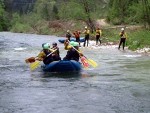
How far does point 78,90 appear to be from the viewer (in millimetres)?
13258

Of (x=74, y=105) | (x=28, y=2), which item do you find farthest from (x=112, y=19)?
(x=28, y=2)

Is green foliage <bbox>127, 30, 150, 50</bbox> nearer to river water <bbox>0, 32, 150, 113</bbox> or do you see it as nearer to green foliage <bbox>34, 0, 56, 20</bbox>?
river water <bbox>0, 32, 150, 113</bbox>

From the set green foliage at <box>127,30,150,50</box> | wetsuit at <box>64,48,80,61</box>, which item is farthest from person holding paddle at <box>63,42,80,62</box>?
green foliage at <box>127,30,150,50</box>

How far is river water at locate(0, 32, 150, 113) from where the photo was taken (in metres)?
10.9

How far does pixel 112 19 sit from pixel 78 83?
4643cm

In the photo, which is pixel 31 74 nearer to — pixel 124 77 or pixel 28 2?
pixel 124 77

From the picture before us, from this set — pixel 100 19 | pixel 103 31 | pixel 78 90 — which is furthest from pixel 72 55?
pixel 100 19

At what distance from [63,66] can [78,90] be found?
3588 millimetres

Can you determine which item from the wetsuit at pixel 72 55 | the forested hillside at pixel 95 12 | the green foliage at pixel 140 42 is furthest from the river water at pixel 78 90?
the forested hillside at pixel 95 12

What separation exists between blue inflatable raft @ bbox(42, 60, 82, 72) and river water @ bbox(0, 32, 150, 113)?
0.32 m

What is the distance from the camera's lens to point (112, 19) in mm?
60281

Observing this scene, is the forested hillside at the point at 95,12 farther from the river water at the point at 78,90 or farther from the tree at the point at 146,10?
the river water at the point at 78,90

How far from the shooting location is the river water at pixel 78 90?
35.7ft

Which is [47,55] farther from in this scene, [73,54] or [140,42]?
[140,42]
